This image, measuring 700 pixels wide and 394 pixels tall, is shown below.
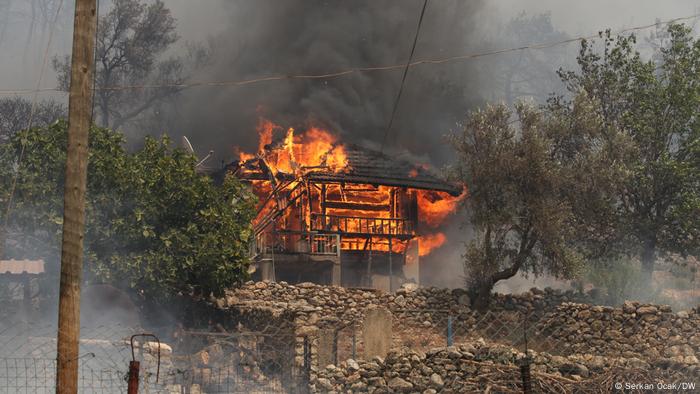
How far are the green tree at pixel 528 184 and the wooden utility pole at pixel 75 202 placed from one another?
21.4m

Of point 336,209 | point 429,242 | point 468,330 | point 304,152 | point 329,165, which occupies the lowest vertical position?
point 468,330

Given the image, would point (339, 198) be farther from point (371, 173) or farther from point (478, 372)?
point (478, 372)

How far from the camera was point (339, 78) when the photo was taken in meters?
45.5

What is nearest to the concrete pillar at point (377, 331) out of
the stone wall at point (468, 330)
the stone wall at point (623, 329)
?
the stone wall at point (468, 330)

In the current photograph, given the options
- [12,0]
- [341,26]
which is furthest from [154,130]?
[12,0]

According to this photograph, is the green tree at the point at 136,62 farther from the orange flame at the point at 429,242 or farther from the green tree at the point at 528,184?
the green tree at the point at 528,184

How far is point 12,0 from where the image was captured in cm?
9850

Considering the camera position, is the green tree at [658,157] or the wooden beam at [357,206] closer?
the green tree at [658,157]

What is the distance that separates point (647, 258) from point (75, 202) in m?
27.6

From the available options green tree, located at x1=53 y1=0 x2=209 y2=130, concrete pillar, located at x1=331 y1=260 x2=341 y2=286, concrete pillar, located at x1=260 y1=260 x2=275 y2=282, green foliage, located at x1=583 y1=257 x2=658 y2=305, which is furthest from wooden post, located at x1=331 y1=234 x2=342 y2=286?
green tree, located at x1=53 y1=0 x2=209 y2=130

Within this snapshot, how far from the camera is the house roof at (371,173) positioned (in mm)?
36250

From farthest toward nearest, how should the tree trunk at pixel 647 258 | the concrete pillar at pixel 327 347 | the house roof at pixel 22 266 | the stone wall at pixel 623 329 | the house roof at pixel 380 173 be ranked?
the house roof at pixel 22 266
the house roof at pixel 380 173
the tree trunk at pixel 647 258
the stone wall at pixel 623 329
the concrete pillar at pixel 327 347

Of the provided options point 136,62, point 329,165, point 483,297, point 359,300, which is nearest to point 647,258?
point 483,297

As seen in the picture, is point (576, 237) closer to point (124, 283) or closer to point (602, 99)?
point (602, 99)
